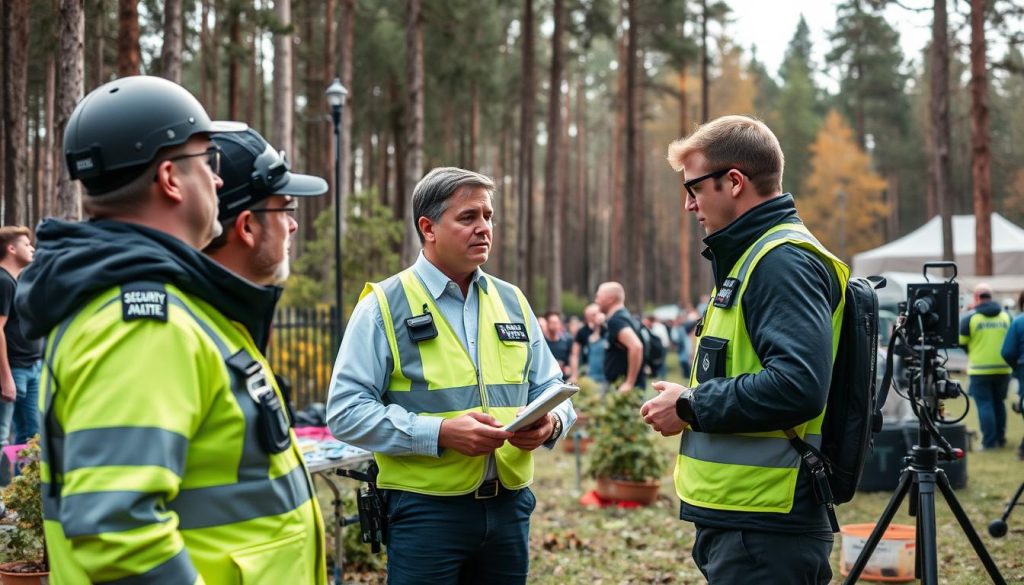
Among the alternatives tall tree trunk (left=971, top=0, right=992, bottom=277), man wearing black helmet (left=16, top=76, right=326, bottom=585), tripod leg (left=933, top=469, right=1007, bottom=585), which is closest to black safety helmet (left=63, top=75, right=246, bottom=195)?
man wearing black helmet (left=16, top=76, right=326, bottom=585)

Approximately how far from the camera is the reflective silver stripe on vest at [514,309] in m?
3.41

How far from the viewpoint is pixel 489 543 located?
311cm

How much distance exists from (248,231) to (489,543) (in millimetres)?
1514

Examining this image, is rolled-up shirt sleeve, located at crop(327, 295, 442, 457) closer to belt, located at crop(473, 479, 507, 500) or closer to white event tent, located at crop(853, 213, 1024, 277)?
belt, located at crop(473, 479, 507, 500)

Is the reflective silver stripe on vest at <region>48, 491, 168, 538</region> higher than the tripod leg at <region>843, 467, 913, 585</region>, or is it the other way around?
the reflective silver stripe on vest at <region>48, 491, 168, 538</region>

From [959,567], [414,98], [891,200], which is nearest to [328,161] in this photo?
A: [414,98]

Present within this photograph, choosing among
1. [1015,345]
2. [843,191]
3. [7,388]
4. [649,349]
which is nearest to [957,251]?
[1015,345]

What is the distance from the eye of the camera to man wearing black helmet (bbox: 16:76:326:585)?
1.55 m

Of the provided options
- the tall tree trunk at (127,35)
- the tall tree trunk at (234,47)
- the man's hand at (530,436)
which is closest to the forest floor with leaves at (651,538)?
the man's hand at (530,436)

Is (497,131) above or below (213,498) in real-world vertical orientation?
above

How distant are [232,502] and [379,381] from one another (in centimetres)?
139

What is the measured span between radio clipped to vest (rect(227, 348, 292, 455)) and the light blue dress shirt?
1182 millimetres

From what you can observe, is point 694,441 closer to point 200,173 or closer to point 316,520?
point 316,520

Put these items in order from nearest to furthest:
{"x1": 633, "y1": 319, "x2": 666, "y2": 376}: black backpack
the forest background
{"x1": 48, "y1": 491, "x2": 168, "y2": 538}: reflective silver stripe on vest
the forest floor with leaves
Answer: {"x1": 48, "y1": 491, "x2": 168, "y2": 538}: reflective silver stripe on vest → the forest floor with leaves → {"x1": 633, "y1": 319, "x2": 666, "y2": 376}: black backpack → the forest background
